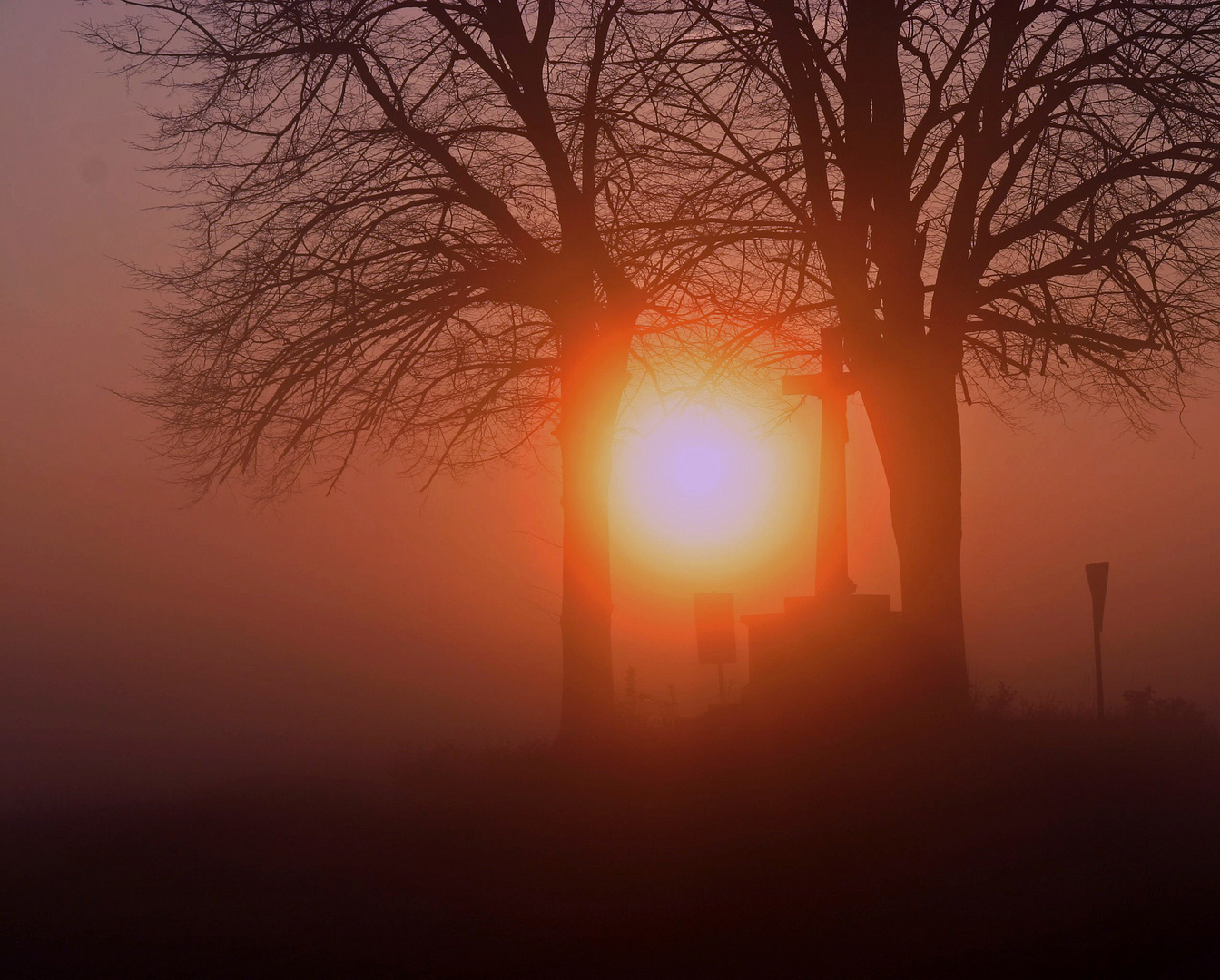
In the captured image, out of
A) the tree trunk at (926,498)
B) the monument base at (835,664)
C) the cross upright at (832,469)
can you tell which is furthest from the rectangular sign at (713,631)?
the tree trunk at (926,498)

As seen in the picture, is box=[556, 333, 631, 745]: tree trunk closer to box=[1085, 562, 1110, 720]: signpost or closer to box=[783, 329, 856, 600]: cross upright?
box=[783, 329, 856, 600]: cross upright

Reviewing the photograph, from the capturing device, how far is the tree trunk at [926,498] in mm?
12328

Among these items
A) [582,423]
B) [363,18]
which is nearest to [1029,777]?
[582,423]

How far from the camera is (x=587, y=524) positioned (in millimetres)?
13203

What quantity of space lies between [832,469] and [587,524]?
3.05 m

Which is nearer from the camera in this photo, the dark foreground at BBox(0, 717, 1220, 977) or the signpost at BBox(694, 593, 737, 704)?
the dark foreground at BBox(0, 717, 1220, 977)

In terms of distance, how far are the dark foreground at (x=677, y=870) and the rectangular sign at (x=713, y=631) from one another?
2743 mm

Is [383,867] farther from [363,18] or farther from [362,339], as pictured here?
[363,18]

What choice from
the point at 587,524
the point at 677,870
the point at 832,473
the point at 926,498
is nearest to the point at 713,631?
the point at 587,524

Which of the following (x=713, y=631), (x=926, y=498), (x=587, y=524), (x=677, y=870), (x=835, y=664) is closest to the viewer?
(x=677, y=870)

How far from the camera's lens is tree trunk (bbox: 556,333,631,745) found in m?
12.8

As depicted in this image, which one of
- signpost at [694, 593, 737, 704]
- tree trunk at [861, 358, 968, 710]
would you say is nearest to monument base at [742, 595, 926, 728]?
tree trunk at [861, 358, 968, 710]

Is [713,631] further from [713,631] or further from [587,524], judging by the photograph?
[587,524]

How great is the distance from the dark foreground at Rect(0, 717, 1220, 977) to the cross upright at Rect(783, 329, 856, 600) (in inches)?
123
